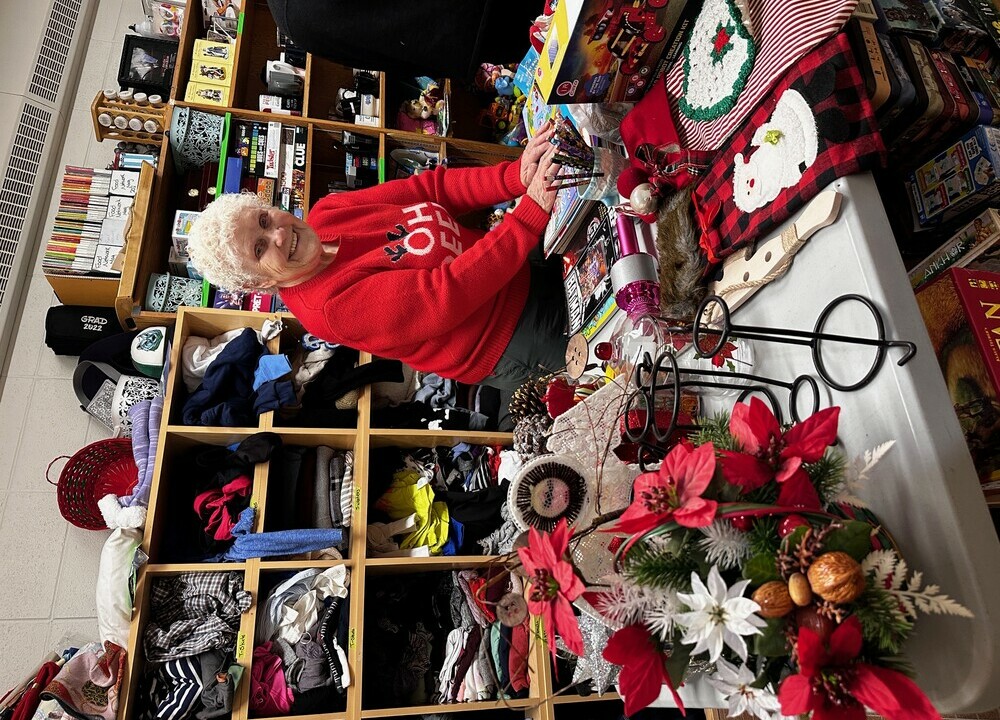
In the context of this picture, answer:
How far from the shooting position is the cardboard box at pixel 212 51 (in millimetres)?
2410

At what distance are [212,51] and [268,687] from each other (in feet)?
7.74

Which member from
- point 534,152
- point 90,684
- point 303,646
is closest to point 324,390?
point 303,646

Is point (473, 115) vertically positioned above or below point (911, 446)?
above

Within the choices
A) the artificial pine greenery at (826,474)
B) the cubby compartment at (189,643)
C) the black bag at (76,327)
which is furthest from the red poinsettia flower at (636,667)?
the black bag at (76,327)

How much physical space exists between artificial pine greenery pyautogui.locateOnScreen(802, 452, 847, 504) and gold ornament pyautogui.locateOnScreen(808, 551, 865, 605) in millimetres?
118

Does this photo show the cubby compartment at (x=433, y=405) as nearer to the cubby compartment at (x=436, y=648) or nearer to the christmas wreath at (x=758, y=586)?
the cubby compartment at (x=436, y=648)

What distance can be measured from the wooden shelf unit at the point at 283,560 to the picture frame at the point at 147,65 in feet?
3.49

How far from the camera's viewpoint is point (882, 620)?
449 millimetres

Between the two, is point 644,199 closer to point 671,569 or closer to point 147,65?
point 671,569

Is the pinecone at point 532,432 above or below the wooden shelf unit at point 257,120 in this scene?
below

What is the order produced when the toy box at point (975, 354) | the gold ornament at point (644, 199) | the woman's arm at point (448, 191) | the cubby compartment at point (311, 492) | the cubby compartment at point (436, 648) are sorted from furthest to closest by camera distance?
the cubby compartment at point (311, 492)
the cubby compartment at point (436, 648)
the woman's arm at point (448, 191)
the gold ornament at point (644, 199)
the toy box at point (975, 354)

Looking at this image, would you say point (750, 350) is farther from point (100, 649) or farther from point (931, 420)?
point (100, 649)

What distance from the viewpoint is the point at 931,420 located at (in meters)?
0.61

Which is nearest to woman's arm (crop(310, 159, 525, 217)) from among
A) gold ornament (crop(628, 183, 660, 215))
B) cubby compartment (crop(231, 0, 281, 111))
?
gold ornament (crop(628, 183, 660, 215))
